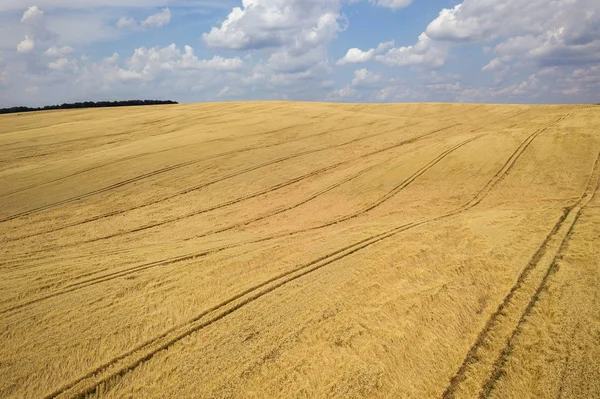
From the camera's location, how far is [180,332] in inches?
196

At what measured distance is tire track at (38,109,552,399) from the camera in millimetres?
4164

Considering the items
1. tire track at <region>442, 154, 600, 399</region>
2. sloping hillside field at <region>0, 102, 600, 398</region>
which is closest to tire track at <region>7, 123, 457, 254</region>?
sloping hillside field at <region>0, 102, 600, 398</region>

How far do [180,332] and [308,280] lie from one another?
7.07 ft

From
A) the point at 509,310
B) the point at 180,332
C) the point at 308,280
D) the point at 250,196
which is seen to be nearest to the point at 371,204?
the point at 250,196

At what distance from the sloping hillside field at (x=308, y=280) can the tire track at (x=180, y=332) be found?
0.02 m

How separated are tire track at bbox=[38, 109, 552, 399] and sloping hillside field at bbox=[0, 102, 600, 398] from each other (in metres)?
0.02

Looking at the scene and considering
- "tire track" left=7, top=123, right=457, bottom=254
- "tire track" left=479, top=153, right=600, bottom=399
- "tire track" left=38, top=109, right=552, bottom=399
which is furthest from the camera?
"tire track" left=7, top=123, right=457, bottom=254

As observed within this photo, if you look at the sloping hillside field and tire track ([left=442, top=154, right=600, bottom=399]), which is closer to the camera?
tire track ([left=442, top=154, right=600, bottom=399])

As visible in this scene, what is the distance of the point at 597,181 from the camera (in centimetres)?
1155

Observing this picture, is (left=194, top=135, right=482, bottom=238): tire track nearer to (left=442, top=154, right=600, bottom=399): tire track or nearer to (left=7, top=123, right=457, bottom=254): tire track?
(left=7, top=123, right=457, bottom=254): tire track

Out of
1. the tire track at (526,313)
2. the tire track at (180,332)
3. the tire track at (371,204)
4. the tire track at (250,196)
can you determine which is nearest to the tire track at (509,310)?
the tire track at (526,313)

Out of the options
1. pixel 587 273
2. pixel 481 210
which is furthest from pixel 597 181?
pixel 587 273

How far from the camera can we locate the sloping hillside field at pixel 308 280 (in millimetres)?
4207

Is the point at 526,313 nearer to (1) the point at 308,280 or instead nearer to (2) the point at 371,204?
(1) the point at 308,280
